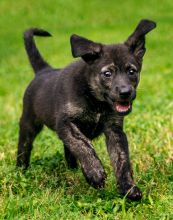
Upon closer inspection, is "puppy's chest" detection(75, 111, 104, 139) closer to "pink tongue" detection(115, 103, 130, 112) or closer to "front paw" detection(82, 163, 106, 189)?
"pink tongue" detection(115, 103, 130, 112)

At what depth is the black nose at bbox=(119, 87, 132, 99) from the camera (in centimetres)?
632

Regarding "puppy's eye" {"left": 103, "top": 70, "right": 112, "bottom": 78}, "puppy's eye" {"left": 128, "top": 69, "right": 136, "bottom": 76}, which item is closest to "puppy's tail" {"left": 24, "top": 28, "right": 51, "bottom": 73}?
"puppy's eye" {"left": 103, "top": 70, "right": 112, "bottom": 78}

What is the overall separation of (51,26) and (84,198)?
23627 mm

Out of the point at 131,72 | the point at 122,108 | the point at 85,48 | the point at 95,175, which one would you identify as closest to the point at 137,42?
the point at 131,72

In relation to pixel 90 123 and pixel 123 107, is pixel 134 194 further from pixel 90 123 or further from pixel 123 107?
pixel 90 123

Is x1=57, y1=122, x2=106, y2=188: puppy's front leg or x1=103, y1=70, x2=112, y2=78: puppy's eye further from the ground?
x1=103, y1=70, x2=112, y2=78: puppy's eye

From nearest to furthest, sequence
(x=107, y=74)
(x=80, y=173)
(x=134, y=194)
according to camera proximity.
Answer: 1. (x=134, y=194)
2. (x=107, y=74)
3. (x=80, y=173)

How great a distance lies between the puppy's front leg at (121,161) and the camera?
6.31 meters

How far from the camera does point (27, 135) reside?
8.36 m

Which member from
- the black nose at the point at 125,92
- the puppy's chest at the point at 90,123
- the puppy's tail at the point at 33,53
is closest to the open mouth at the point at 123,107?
the black nose at the point at 125,92

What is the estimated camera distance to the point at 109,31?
1086 inches

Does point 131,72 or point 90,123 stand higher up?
point 131,72

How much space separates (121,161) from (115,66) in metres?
0.94

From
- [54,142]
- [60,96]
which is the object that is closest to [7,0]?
[54,142]
